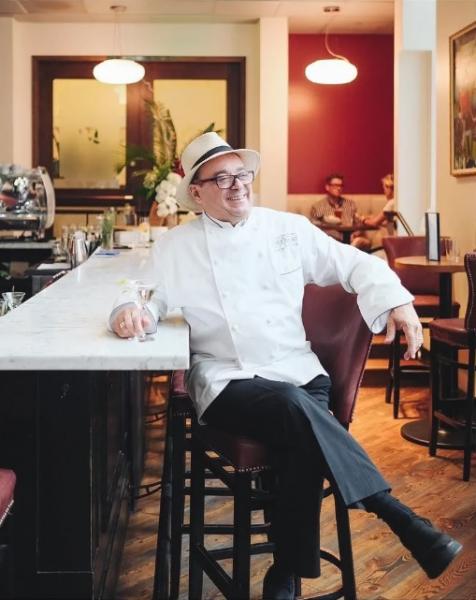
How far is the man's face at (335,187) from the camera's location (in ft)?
30.5

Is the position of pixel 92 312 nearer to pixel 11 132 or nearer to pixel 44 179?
pixel 44 179

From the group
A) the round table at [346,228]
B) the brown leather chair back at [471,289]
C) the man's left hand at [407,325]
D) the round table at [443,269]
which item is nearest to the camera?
the man's left hand at [407,325]

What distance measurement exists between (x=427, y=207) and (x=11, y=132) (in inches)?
170

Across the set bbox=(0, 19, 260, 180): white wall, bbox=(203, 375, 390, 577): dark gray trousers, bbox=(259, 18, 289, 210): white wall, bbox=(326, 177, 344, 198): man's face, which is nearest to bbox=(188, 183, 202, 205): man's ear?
bbox=(203, 375, 390, 577): dark gray trousers

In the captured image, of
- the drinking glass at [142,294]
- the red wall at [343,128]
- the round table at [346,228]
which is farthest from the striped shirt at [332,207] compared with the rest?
the drinking glass at [142,294]

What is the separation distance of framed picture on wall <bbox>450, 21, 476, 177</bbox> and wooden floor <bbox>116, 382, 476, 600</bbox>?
180 cm

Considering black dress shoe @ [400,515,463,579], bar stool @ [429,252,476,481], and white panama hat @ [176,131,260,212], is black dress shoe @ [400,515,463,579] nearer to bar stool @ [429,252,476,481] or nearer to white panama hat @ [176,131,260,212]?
white panama hat @ [176,131,260,212]

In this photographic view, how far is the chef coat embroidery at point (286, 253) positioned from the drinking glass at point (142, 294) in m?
0.37

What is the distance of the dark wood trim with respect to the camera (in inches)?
352

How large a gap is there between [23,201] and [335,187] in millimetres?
5053

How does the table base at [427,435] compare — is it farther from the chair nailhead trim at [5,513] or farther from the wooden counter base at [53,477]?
the chair nailhead trim at [5,513]

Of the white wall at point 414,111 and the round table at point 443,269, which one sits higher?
the white wall at point 414,111

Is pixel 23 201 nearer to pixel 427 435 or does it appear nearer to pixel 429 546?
pixel 427 435

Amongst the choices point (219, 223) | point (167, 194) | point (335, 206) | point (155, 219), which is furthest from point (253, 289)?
point (335, 206)
